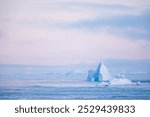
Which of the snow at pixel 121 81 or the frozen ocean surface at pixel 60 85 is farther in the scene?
the snow at pixel 121 81

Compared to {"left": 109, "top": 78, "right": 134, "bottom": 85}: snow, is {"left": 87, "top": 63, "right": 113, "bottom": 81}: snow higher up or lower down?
higher up

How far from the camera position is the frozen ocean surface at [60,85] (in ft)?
14.8

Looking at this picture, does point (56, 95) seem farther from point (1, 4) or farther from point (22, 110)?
point (1, 4)

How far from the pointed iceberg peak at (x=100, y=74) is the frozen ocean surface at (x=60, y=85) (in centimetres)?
6

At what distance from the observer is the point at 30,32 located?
186 inches

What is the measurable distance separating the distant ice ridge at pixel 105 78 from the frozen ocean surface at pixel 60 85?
52 millimetres

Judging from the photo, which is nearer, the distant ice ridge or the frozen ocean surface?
the frozen ocean surface

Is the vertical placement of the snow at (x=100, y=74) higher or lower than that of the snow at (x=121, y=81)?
higher

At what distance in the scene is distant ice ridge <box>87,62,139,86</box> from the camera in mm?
4664

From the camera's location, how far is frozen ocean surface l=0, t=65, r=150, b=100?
4516 mm

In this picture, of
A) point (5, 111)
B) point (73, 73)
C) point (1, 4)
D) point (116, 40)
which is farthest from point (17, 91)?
point (116, 40)

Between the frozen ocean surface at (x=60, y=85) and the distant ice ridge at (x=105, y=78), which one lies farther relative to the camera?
the distant ice ridge at (x=105, y=78)

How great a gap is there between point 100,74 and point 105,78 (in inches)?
7.8

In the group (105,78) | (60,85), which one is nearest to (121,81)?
(105,78)
